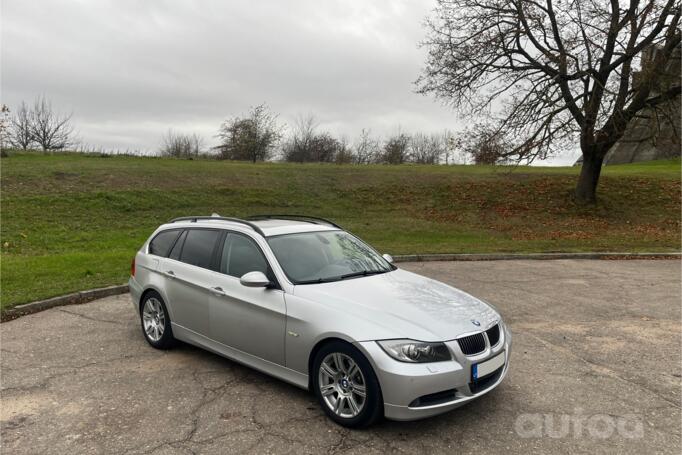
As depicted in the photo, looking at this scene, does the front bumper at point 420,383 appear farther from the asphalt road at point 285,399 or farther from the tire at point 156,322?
the tire at point 156,322

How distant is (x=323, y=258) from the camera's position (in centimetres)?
501

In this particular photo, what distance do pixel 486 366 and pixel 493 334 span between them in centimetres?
34

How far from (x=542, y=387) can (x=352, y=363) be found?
2.05m

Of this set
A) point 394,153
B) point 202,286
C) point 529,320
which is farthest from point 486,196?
point 394,153

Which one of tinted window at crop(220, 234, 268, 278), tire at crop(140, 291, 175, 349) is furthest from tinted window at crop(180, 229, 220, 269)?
tire at crop(140, 291, 175, 349)

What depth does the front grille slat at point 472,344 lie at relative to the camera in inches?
149

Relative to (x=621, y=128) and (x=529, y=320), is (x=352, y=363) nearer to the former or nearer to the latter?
(x=529, y=320)

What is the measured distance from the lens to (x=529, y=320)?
693cm

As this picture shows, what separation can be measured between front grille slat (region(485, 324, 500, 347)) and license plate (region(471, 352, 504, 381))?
0.38 feet

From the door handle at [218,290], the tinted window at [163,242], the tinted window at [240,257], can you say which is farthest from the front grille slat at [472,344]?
the tinted window at [163,242]

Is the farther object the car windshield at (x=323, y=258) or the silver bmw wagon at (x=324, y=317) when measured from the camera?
the car windshield at (x=323, y=258)

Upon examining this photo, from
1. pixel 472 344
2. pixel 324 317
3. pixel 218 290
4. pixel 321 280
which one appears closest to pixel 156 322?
pixel 218 290

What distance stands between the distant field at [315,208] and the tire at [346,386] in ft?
19.8

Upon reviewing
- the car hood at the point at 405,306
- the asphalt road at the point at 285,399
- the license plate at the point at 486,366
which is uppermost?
the car hood at the point at 405,306
